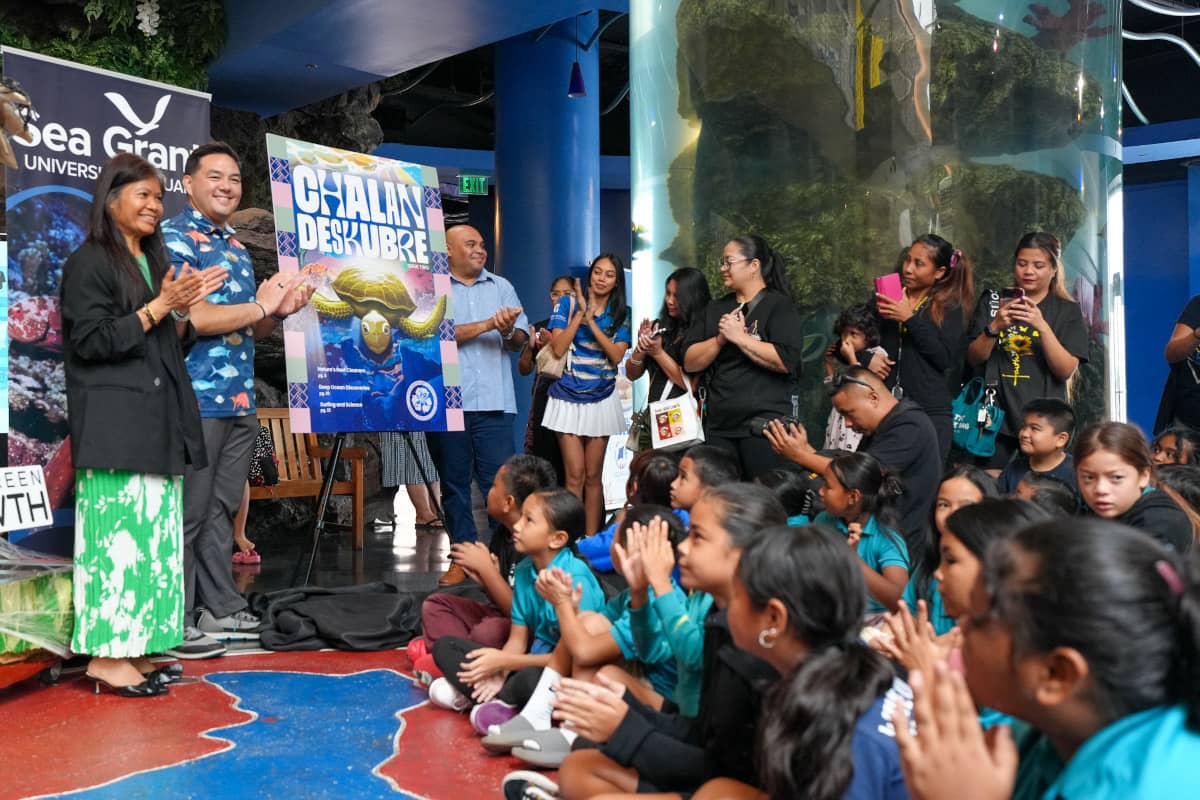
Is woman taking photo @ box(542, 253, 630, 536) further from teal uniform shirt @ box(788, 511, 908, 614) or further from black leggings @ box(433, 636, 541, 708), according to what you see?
teal uniform shirt @ box(788, 511, 908, 614)

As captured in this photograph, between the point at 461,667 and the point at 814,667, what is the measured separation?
1778 millimetres

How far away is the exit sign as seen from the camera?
49.6 ft

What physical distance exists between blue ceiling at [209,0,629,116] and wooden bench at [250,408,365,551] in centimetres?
214

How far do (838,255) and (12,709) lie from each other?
334cm

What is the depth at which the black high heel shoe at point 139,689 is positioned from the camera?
3367 millimetres

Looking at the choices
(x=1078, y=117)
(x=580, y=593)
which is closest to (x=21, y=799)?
(x=580, y=593)

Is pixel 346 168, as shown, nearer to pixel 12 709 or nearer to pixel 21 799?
pixel 12 709

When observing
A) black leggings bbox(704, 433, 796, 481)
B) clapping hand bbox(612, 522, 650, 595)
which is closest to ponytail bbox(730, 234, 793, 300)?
black leggings bbox(704, 433, 796, 481)

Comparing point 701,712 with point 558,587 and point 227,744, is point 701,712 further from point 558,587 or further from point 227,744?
point 227,744

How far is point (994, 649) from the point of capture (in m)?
1.22

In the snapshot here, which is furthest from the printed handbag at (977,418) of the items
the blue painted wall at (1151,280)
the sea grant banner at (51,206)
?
the blue painted wall at (1151,280)

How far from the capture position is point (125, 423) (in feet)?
10.7

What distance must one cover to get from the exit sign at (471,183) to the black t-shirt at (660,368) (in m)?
11.0

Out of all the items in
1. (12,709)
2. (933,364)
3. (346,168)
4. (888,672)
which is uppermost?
(346,168)
